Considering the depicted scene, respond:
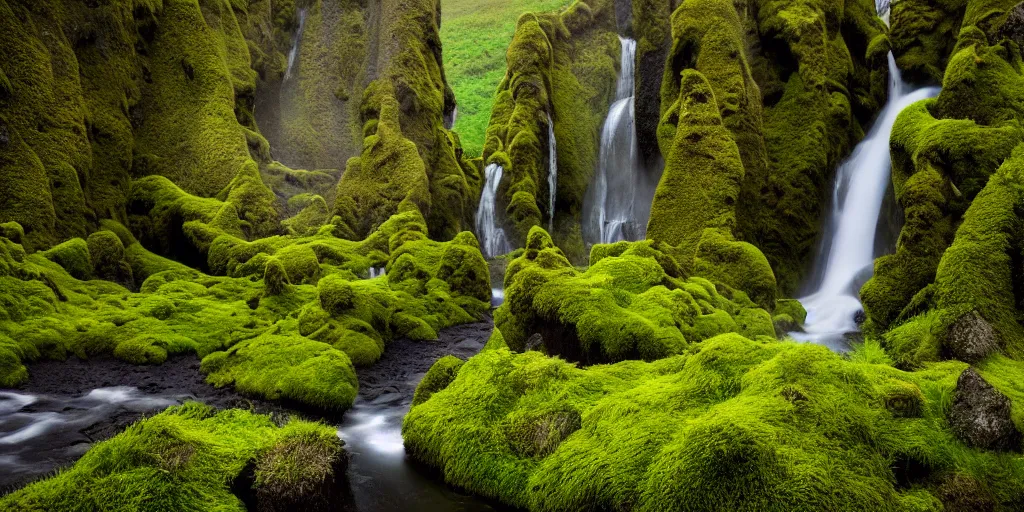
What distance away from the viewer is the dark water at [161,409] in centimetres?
882

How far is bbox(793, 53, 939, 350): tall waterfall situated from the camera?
22.2 m

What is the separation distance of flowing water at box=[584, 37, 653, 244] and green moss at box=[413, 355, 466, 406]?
84.1 ft

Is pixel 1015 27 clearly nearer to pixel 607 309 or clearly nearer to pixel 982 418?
pixel 607 309

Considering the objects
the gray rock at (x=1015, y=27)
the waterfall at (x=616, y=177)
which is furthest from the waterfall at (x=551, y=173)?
the gray rock at (x=1015, y=27)

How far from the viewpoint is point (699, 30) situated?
27.2 meters

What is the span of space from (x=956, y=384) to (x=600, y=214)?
31.4m

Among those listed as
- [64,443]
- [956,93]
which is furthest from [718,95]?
[64,443]

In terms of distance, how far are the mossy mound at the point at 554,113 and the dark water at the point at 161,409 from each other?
19474 mm

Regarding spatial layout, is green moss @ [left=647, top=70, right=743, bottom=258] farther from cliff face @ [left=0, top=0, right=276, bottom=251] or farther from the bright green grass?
the bright green grass

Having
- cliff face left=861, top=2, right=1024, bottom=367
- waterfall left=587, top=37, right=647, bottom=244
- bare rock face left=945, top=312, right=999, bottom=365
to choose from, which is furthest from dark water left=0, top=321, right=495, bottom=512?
waterfall left=587, top=37, right=647, bottom=244

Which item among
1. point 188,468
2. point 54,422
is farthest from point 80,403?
point 188,468

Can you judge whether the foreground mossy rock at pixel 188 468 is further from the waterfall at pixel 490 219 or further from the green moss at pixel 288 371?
the waterfall at pixel 490 219

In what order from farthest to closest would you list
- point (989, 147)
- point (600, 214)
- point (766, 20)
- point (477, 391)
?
point (600, 214) → point (766, 20) → point (989, 147) → point (477, 391)

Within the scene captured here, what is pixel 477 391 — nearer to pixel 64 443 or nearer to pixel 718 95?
pixel 64 443
